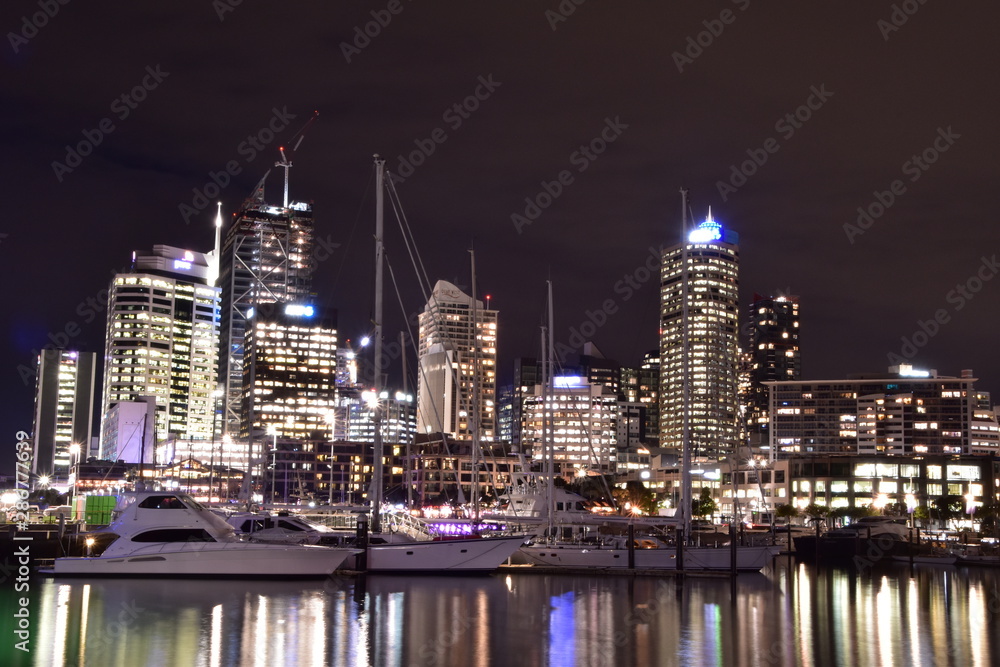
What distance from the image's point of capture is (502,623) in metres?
43.7

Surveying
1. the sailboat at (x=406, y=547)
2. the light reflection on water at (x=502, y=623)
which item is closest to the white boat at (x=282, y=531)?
the sailboat at (x=406, y=547)

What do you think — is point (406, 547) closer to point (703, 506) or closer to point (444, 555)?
point (444, 555)

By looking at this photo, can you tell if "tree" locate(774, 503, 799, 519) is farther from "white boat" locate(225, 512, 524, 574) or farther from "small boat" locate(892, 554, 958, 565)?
"white boat" locate(225, 512, 524, 574)

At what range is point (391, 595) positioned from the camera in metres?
52.2

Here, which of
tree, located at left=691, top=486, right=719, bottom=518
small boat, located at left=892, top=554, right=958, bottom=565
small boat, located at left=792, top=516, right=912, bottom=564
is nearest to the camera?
small boat, located at left=892, top=554, right=958, bottom=565

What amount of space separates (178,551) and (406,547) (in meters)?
12.5

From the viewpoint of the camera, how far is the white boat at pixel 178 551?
2197 inches

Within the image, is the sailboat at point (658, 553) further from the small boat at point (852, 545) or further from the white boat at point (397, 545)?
the small boat at point (852, 545)

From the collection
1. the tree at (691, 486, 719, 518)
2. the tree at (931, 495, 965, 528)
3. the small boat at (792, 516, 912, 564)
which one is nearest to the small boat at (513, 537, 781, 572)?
the small boat at (792, 516, 912, 564)

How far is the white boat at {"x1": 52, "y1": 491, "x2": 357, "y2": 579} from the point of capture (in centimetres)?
5581

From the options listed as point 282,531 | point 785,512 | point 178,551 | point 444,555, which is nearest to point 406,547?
point 444,555

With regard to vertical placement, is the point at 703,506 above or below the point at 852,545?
above

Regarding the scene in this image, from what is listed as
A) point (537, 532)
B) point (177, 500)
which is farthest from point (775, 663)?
point (537, 532)

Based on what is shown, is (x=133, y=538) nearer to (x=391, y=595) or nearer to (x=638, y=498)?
(x=391, y=595)
